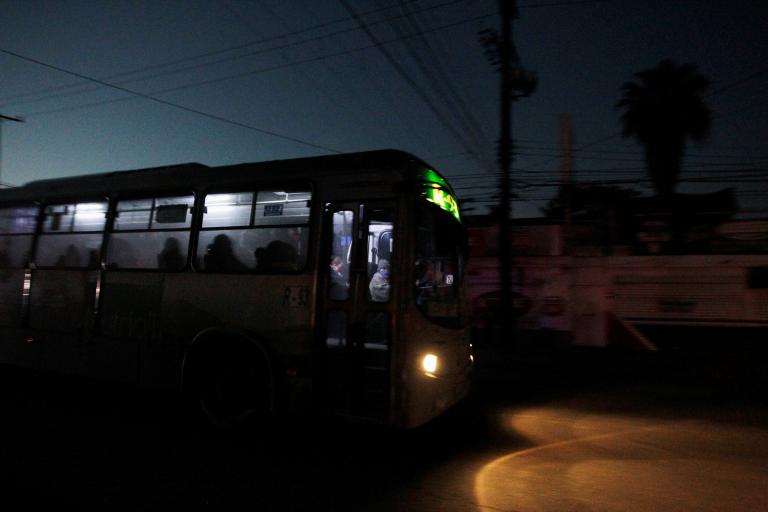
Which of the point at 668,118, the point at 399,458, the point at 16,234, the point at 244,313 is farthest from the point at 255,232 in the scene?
the point at 668,118

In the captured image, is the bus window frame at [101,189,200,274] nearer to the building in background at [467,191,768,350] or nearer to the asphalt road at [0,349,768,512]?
the asphalt road at [0,349,768,512]

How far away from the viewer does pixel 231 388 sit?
616cm

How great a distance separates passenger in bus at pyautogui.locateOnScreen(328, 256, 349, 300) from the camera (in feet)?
18.0

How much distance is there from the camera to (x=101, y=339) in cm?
698

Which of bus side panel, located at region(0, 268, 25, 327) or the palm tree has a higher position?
the palm tree

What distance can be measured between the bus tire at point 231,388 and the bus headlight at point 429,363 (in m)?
1.74

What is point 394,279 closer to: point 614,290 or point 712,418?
point 712,418

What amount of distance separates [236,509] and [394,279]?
2.36 metres

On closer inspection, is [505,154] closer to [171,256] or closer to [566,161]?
[566,161]

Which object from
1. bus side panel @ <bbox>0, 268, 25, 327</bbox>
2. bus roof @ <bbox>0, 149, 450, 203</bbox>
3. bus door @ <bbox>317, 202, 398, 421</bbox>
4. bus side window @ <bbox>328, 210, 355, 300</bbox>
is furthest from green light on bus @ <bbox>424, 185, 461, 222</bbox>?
bus side panel @ <bbox>0, 268, 25, 327</bbox>

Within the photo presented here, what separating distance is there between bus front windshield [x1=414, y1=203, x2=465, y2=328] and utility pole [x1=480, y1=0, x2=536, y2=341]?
734 centimetres

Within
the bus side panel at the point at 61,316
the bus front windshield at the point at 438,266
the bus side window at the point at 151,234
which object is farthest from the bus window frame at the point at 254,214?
the bus side panel at the point at 61,316

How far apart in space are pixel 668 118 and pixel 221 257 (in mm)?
23946

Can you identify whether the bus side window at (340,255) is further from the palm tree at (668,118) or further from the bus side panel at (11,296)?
the palm tree at (668,118)
